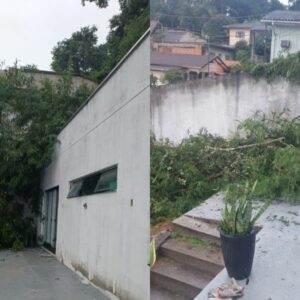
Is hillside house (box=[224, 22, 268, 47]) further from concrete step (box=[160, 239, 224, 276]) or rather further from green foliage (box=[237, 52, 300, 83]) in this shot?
concrete step (box=[160, 239, 224, 276])

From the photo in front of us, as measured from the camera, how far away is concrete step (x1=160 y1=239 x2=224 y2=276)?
2.43 metres

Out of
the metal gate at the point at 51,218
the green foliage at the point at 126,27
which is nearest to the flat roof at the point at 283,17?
the green foliage at the point at 126,27

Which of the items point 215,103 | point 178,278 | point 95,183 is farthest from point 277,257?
point 95,183

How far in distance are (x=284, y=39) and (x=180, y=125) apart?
0.71m

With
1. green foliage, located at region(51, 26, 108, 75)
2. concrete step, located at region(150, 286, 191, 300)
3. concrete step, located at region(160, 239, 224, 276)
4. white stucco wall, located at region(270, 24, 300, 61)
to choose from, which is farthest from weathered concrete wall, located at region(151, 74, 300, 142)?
green foliage, located at region(51, 26, 108, 75)

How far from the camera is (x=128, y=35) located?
1355 cm

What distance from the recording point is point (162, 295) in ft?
9.04

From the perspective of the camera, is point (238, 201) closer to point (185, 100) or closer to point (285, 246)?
point (285, 246)

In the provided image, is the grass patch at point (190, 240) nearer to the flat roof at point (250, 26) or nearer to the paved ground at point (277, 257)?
the paved ground at point (277, 257)

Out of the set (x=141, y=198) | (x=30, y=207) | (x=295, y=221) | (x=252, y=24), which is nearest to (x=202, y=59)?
(x=252, y=24)

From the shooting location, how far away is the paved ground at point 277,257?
83.0 inches

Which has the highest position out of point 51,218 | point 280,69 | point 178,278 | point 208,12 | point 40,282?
point 208,12

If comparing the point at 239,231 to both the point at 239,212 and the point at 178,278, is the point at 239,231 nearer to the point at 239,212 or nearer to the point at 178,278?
the point at 239,212

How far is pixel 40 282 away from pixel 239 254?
604 centimetres
